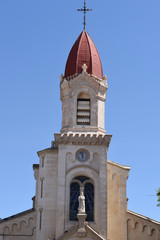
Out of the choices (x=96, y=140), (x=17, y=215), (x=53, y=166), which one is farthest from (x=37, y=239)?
(x=96, y=140)

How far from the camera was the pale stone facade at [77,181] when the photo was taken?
4275 cm

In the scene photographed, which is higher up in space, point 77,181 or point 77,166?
point 77,166

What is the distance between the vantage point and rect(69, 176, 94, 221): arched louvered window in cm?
4284

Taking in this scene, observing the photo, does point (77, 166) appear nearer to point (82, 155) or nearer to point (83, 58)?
point (82, 155)

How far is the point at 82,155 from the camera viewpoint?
44594mm

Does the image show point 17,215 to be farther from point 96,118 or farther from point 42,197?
point 96,118

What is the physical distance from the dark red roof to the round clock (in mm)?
8139

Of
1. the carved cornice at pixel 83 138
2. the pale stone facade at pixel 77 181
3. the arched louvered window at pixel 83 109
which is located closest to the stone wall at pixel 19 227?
the pale stone facade at pixel 77 181

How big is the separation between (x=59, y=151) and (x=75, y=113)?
4069 mm

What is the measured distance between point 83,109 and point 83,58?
551 cm

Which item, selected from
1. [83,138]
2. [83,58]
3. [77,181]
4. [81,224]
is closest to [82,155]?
[83,138]

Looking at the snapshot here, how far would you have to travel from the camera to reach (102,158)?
145 feet

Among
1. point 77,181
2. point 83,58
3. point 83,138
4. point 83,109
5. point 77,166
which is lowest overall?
point 77,181

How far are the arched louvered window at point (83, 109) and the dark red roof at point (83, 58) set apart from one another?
2.69 meters
